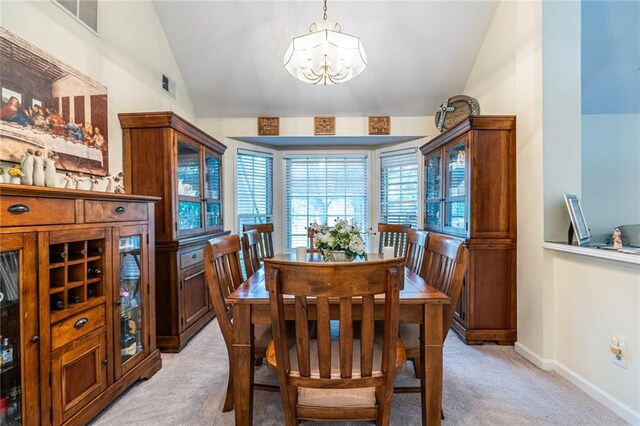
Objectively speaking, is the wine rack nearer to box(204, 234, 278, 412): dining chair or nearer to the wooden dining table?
box(204, 234, 278, 412): dining chair

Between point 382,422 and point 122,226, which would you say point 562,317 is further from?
point 122,226

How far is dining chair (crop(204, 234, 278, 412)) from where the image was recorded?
1471 mm

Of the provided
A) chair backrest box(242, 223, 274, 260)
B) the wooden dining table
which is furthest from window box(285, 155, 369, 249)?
the wooden dining table

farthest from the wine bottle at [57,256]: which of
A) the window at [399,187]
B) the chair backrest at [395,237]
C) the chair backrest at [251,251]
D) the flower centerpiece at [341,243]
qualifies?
the window at [399,187]

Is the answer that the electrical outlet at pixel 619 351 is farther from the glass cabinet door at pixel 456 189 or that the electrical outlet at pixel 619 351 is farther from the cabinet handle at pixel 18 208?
the cabinet handle at pixel 18 208

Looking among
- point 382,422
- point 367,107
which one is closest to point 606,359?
point 382,422

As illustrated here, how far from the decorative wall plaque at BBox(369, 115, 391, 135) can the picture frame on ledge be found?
2300 mm

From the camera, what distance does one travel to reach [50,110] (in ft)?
5.90

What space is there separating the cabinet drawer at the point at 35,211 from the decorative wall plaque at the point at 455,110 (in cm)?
352

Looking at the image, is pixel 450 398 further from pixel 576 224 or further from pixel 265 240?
pixel 265 240

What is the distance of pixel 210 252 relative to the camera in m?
1.48

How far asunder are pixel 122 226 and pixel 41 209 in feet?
1.73

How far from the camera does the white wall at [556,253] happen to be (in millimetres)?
1717

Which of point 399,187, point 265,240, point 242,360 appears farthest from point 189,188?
point 399,187
